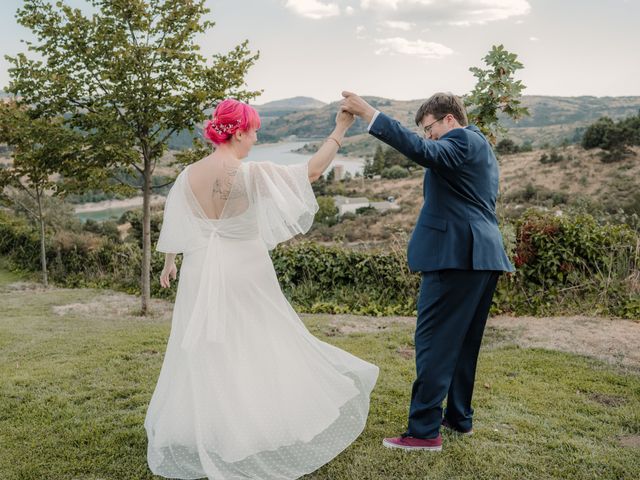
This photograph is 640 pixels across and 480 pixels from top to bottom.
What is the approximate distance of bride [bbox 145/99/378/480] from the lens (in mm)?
3258

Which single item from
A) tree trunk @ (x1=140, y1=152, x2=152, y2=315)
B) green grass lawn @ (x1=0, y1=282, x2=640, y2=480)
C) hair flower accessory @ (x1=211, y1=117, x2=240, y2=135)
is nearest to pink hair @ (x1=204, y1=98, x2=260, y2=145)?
hair flower accessory @ (x1=211, y1=117, x2=240, y2=135)

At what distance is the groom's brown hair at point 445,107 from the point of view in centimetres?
334

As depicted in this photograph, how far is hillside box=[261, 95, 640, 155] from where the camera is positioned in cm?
6100

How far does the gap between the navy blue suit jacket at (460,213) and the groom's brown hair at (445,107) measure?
115mm

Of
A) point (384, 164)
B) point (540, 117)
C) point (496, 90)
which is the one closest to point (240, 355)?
point (496, 90)

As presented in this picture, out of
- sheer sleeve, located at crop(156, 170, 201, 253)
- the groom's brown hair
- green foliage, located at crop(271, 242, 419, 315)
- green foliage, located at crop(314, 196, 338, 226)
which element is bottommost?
green foliage, located at crop(314, 196, 338, 226)

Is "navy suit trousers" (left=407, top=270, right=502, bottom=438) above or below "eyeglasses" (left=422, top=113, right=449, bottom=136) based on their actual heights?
below

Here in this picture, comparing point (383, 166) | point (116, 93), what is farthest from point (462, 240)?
point (383, 166)

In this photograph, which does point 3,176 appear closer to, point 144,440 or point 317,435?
point 144,440

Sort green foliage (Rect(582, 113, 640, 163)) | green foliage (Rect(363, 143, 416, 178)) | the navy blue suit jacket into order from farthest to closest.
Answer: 1. green foliage (Rect(363, 143, 416, 178))
2. green foliage (Rect(582, 113, 640, 163))
3. the navy blue suit jacket

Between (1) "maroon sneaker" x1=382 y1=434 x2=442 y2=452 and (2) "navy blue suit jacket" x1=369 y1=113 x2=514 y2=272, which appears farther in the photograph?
(1) "maroon sneaker" x1=382 y1=434 x2=442 y2=452

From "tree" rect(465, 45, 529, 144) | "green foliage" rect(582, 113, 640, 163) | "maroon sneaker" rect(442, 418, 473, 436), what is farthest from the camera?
"green foliage" rect(582, 113, 640, 163)

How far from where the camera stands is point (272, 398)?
11.0 ft

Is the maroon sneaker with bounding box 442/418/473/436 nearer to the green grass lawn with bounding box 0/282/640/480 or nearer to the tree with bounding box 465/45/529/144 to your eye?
the green grass lawn with bounding box 0/282/640/480
